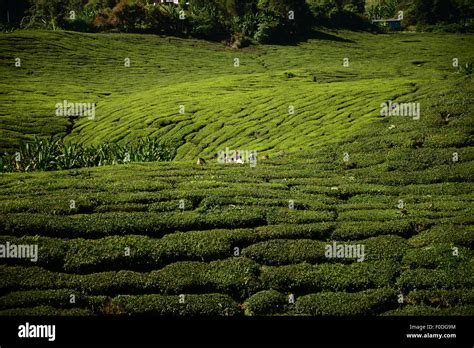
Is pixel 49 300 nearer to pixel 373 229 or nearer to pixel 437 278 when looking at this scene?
pixel 373 229

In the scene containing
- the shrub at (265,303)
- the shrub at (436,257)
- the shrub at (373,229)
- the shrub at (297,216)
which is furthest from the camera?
the shrub at (297,216)

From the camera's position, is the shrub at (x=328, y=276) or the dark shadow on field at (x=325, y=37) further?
the dark shadow on field at (x=325, y=37)

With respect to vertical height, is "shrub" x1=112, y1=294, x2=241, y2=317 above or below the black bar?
above

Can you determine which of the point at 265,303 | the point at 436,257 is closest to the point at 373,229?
the point at 436,257

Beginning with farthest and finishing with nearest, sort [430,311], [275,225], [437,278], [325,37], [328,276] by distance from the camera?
1. [325,37]
2. [275,225]
3. [328,276]
4. [437,278]
5. [430,311]

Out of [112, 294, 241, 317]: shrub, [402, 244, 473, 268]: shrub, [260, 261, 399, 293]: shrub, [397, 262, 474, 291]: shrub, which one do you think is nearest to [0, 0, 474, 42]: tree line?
[402, 244, 473, 268]: shrub

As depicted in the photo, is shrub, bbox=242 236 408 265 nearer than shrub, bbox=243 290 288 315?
No

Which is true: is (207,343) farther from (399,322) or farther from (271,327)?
(399,322)

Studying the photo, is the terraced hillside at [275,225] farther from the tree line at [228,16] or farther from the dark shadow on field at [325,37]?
the dark shadow on field at [325,37]

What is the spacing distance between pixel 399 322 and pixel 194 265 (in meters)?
8.82

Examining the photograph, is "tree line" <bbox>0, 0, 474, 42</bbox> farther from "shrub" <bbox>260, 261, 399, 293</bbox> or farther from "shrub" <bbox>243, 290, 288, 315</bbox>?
"shrub" <bbox>243, 290, 288, 315</bbox>

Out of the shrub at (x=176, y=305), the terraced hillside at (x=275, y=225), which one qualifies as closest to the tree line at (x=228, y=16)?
the terraced hillside at (x=275, y=225)

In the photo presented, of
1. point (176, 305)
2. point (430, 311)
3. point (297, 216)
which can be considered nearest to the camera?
point (430, 311)

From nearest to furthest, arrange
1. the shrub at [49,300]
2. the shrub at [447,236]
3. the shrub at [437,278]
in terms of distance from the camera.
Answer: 1. the shrub at [49,300]
2. the shrub at [437,278]
3. the shrub at [447,236]
